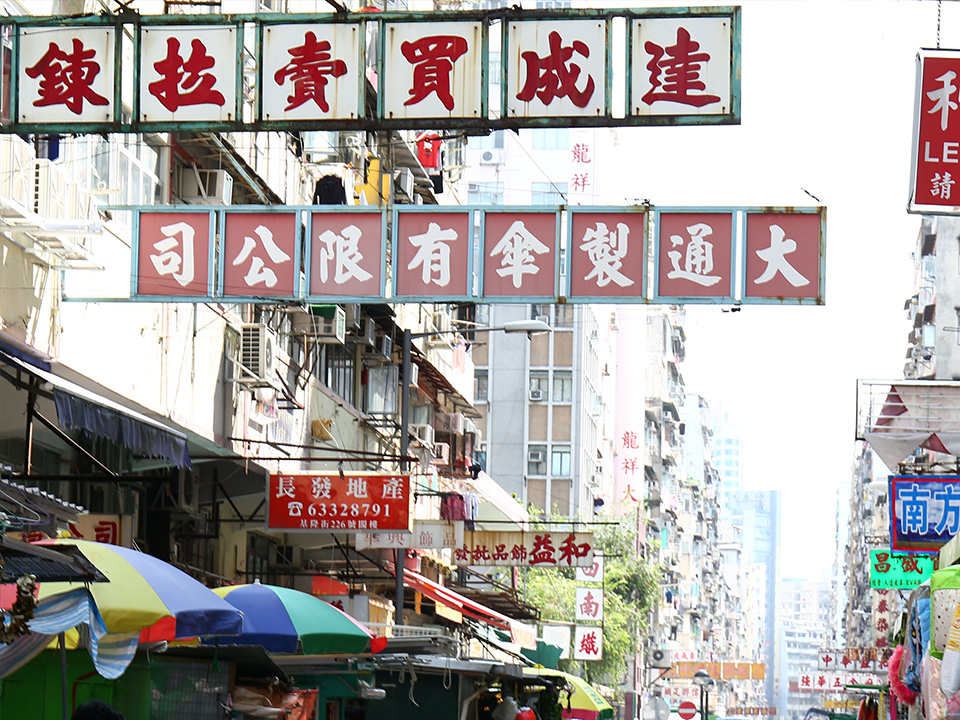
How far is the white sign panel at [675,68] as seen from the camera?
31.2ft

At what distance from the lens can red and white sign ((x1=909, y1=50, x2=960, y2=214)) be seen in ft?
34.6

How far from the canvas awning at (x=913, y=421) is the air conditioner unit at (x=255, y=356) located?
24.7ft

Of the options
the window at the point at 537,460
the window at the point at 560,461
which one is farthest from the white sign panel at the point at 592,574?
the window at the point at 537,460

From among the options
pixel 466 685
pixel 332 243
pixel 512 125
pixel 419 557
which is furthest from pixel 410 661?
pixel 419 557

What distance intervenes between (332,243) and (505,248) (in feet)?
4.68

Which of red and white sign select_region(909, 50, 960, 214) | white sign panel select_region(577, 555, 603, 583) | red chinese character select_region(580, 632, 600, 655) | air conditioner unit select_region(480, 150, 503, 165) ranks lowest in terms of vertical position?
red chinese character select_region(580, 632, 600, 655)

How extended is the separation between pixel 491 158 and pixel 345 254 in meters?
55.4

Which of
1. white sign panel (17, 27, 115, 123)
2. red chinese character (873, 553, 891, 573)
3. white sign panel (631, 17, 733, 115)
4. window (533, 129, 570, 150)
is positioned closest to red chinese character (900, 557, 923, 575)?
red chinese character (873, 553, 891, 573)

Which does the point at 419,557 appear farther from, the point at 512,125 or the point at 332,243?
the point at 512,125

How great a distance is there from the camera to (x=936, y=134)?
10.7 meters

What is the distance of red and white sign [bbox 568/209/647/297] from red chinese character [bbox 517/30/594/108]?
9.38 feet

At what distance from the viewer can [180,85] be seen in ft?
32.0

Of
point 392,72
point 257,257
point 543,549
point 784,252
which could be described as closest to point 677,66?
point 392,72

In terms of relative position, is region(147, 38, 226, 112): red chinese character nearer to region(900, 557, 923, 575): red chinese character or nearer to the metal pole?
the metal pole
